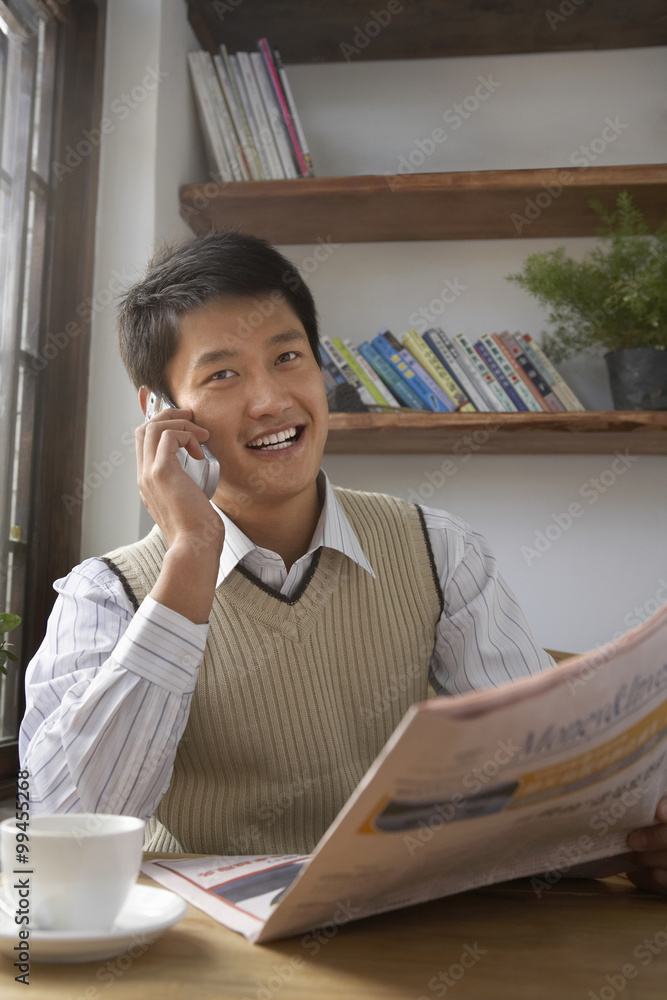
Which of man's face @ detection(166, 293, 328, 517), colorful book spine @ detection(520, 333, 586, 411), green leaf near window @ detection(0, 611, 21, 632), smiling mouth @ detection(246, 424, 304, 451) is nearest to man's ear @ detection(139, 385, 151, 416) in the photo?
man's face @ detection(166, 293, 328, 517)

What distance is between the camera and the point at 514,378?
2236 millimetres

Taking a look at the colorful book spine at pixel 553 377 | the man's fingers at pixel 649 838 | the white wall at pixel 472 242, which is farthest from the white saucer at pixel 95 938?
the colorful book spine at pixel 553 377

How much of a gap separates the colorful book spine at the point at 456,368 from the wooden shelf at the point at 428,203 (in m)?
0.33

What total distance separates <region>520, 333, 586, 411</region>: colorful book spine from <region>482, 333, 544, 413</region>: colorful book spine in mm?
61

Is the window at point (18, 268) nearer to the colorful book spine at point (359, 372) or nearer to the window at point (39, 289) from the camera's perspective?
the window at point (39, 289)

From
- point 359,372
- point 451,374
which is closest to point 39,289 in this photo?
point 359,372

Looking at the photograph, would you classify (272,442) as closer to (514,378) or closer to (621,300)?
(514,378)

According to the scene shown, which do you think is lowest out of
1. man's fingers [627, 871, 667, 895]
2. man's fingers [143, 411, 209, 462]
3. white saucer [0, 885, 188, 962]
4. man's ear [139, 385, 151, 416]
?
man's fingers [627, 871, 667, 895]

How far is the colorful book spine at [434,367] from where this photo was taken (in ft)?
7.31

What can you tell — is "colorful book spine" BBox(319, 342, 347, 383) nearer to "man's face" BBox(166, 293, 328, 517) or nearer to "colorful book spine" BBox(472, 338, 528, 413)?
"colorful book spine" BBox(472, 338, 528, 413)

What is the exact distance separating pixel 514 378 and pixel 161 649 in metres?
1.51

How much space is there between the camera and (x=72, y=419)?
6.86ft

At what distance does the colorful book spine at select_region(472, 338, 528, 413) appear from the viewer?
221cm

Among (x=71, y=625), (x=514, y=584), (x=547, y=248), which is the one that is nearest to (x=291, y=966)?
(x=71, y=625)
